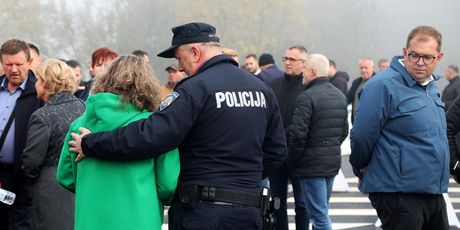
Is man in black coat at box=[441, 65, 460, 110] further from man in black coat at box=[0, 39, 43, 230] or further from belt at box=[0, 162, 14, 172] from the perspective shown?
belt at box=[0, 162, 14, 172]

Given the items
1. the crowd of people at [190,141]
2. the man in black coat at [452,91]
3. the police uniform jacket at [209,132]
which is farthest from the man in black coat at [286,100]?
the man in black coat at [452,91]

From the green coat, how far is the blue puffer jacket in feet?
4.42

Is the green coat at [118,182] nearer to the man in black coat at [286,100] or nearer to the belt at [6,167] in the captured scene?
the belt at [6,167]

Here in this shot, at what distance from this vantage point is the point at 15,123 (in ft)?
18.9

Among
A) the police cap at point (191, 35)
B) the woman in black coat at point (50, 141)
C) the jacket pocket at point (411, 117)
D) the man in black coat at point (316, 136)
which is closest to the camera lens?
the police cap at point (191, 35)

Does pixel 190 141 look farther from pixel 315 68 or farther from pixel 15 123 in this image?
pixel 315 68

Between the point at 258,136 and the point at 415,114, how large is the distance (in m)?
1.09

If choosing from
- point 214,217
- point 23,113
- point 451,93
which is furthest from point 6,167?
point 451,93

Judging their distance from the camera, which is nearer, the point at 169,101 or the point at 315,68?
the point at 169,101

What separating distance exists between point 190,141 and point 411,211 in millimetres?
1489

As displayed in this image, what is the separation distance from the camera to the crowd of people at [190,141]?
4.10m

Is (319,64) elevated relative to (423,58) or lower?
lower

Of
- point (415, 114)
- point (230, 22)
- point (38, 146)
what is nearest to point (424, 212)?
point (415, 114)

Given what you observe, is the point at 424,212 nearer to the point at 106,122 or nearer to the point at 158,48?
the point at 106,122
